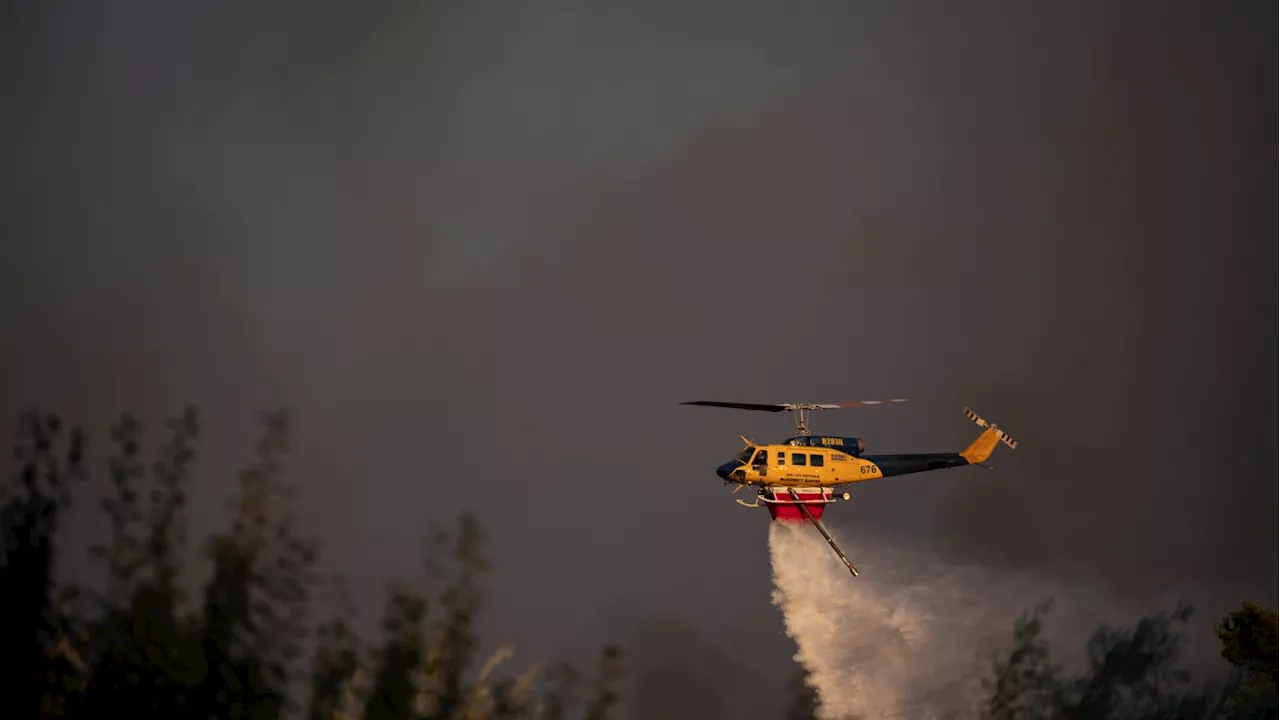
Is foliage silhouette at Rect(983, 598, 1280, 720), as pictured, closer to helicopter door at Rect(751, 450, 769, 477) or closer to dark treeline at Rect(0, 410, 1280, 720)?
dark treeline at Rect(0, 410, 1280, 720)

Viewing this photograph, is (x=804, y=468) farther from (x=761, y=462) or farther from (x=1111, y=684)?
(x=1111, y=684)

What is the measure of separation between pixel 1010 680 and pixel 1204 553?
16905 millimetres

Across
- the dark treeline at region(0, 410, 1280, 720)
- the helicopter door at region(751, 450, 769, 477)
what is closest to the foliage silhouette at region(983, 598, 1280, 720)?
the dark treeline at region(0, 410, 1280, 720)

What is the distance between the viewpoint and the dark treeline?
178 feet

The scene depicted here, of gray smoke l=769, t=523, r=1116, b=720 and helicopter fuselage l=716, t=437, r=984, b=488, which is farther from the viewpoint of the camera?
gray smoke l=769, t=523, r=1116, b=720

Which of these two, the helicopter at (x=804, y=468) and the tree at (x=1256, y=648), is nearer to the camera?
the helicopter at (x=804, y=468)

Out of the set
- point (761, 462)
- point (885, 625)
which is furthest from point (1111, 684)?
point (761, 462)

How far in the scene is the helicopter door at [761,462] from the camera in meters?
54.1

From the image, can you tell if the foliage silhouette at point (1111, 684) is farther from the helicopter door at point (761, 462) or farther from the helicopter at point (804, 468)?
the helicopter door at point (761, 462)

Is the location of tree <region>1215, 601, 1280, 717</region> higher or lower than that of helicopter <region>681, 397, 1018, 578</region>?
lower

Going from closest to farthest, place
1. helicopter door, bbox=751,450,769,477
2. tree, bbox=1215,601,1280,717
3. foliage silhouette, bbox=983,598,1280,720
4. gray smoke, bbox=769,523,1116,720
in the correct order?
1. helicopter door, bbox=751,450,769,477
2. tree, bbox=1215,601,1280,717
3. gray smoke, bbox=769,523,1116,720
4. foliage silhouette, bbox=983,598,1280,720

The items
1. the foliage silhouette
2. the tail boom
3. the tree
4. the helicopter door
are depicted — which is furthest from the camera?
the foliage silhouette

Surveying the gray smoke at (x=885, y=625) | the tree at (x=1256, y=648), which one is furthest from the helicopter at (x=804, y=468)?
the tree at (x=1256, y=648)

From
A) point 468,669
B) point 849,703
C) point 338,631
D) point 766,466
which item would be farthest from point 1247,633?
point 338,631
